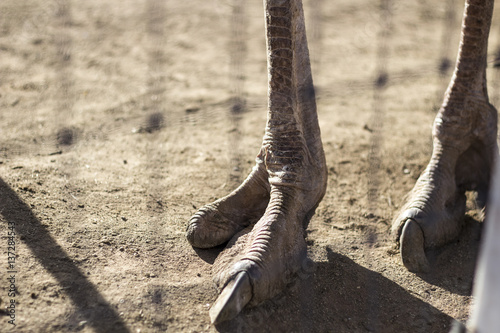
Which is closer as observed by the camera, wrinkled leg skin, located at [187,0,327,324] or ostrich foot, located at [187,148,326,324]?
ostrich foot, located at [187,148,326,324]

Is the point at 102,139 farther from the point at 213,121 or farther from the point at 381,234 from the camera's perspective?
the point at 381,234

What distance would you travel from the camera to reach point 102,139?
3957 mm

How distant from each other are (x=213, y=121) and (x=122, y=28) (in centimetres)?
241

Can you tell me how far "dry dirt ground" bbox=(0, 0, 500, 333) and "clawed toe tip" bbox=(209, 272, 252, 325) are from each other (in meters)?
0.07

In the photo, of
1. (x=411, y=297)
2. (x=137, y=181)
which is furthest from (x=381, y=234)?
(x=137, y=181)

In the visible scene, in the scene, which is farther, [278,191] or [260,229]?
[278,191]

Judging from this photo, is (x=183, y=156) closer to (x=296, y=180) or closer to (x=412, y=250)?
(x=296, y=180)

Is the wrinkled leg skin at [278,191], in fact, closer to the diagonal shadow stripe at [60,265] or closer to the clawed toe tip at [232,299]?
the clawed toe tip at [232,299]

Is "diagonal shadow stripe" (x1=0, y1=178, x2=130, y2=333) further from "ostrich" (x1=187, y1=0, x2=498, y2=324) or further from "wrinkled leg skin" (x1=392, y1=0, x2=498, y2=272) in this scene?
"wrinkled leg skin" (x1=392, y1=0, x2=498, y2=272)

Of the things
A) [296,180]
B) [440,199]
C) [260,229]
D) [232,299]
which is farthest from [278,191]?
[440,199]

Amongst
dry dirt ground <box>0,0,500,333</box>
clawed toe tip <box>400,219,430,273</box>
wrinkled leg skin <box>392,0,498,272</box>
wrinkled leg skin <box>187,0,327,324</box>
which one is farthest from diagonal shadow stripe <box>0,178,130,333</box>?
wrinkled leg skin <box>392,0,498,272</box>

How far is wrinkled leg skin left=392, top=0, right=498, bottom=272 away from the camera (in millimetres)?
3029

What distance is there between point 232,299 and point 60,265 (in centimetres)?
85

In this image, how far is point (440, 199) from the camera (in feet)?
9.96
